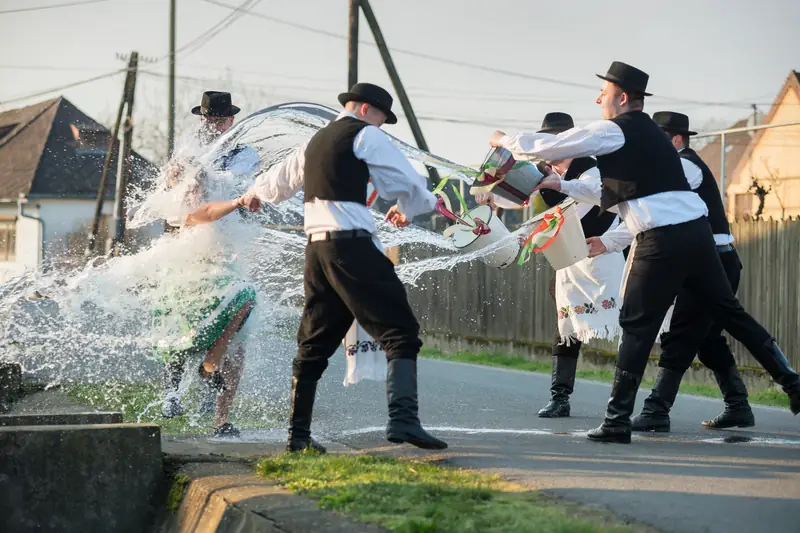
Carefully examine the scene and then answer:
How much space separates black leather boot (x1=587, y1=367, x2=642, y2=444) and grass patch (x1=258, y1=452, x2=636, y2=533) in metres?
1.31

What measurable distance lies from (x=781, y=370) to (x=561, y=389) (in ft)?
5.74

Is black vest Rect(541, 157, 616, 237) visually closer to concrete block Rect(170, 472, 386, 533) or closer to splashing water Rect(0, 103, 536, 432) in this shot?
splashing water Rect(0, 103, 536, 432)

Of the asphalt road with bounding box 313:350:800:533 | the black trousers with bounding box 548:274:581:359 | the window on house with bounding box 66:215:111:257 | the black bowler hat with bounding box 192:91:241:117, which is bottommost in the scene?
the asphalt road with bounding box 313:350:800:533

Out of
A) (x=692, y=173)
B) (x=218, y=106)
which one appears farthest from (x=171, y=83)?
(x=692, y=173)

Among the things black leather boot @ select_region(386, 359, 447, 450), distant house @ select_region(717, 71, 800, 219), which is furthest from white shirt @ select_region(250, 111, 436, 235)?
distant house @ select_region(717, 71, 800, 219)

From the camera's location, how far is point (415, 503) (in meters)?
4.05

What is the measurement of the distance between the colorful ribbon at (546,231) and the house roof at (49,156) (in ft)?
130

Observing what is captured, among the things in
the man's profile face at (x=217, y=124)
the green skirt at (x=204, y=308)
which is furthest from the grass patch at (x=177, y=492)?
the man's profile face at (x=217, y=124)

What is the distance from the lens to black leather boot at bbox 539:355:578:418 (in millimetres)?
7449

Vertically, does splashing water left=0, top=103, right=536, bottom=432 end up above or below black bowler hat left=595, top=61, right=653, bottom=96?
below

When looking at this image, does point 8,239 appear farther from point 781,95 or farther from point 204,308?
point 204,308

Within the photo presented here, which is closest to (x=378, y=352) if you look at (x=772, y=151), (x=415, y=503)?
(x=415, y=503)

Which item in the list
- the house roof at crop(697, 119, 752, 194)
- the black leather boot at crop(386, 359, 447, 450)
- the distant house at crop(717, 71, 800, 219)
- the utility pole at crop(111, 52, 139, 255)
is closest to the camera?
the black leather boot at crop(386, 359, 447, 450)

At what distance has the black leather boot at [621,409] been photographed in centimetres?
582
